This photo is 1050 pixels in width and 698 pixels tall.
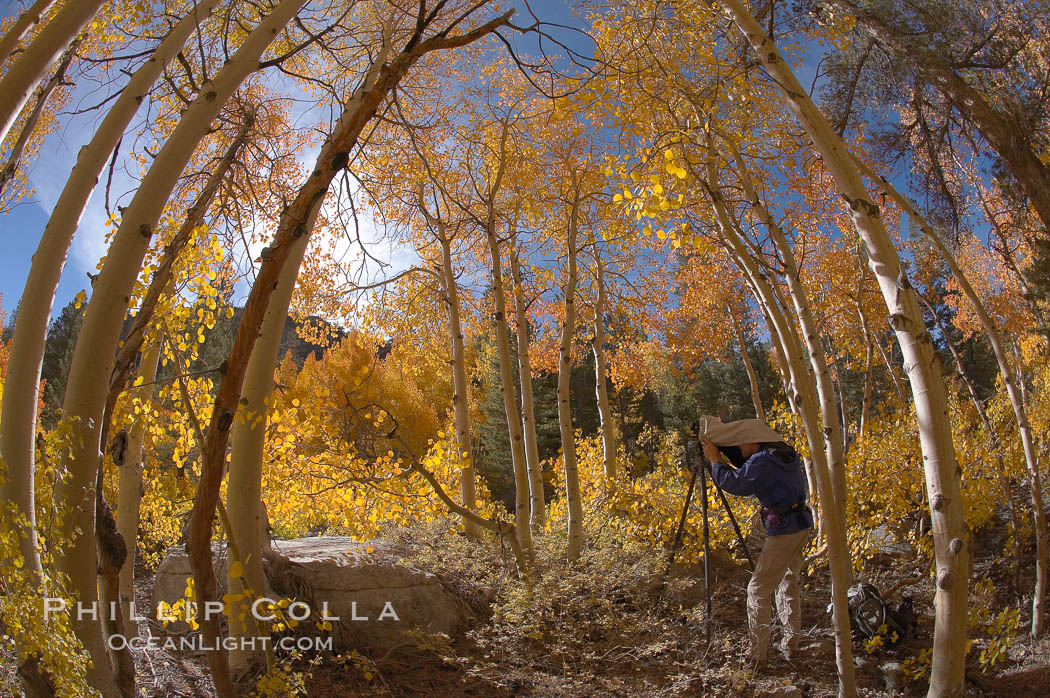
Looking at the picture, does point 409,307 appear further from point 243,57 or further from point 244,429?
point 243,57

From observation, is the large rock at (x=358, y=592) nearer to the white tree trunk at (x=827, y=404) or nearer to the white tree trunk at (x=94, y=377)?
the white tree trunk at (x=94, y=377)

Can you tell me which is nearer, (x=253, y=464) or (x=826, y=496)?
(x=253, y=464)

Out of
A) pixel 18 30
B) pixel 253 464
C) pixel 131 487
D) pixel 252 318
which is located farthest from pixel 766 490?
pixel 18 30

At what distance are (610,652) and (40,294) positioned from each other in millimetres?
3969

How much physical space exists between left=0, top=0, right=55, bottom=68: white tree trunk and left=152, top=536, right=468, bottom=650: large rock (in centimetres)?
315

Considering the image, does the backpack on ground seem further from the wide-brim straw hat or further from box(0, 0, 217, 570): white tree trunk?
box(0, 0, 217, 570): white tree trunk

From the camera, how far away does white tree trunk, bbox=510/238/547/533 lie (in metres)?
6.25

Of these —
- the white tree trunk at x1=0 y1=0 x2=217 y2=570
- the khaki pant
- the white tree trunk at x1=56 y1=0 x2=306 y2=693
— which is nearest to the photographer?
Result: the khaki pant

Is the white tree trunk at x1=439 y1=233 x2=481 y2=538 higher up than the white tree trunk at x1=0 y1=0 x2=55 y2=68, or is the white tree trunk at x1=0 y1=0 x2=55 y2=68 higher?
the white tree trunk at x1=0 y1=0 x2=55 y2=68

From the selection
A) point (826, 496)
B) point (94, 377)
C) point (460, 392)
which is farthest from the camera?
point (460, 392)

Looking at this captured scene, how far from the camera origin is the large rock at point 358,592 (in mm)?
4062

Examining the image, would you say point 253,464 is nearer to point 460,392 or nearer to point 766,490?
point 766,490

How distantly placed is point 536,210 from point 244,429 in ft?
17.2

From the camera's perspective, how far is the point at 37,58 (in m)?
1.97
